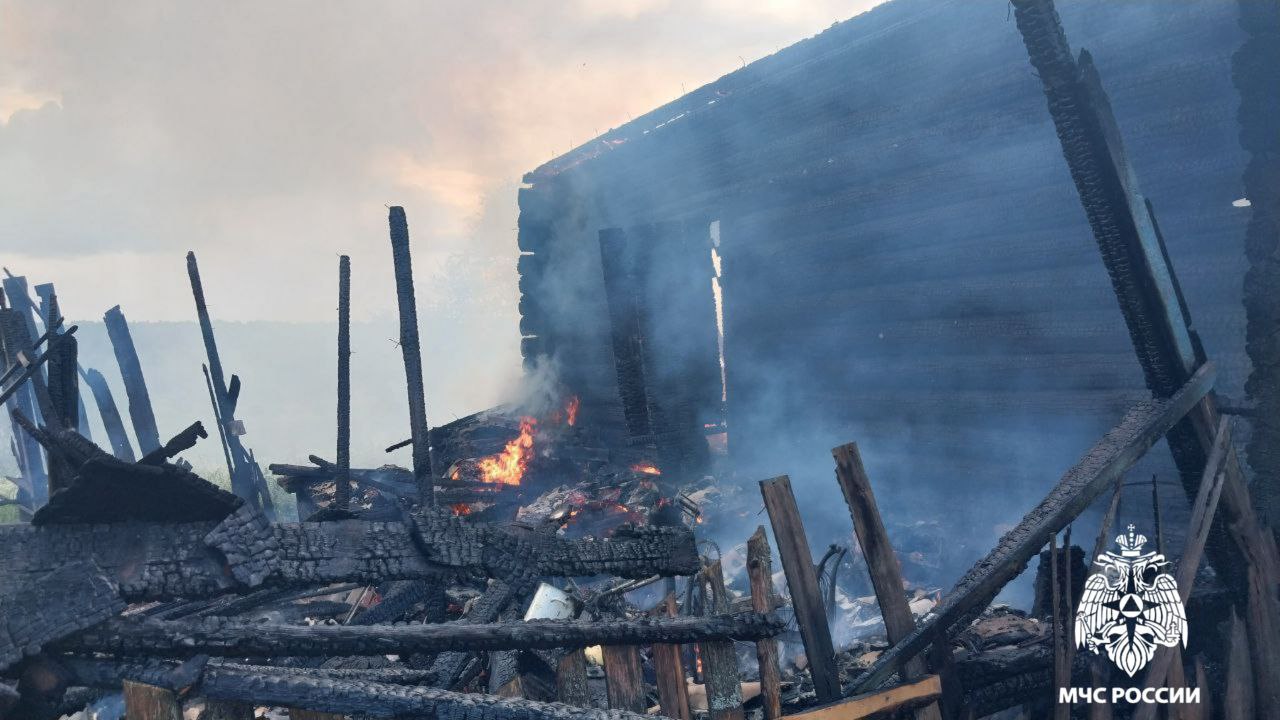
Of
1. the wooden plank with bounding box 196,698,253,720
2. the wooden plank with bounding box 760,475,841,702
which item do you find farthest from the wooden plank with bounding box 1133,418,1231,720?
the wooden plank with bounding box 196,698,253,720

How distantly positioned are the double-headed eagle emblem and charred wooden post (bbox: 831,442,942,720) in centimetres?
112

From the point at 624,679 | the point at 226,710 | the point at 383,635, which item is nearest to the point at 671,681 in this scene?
the point at 624,679

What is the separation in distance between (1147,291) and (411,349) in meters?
6.12

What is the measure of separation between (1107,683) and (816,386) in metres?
6.12

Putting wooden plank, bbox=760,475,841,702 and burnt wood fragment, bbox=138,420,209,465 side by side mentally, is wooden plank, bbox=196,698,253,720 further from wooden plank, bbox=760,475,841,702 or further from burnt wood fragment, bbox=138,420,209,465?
wooden plank, bbox=760,475,841,702

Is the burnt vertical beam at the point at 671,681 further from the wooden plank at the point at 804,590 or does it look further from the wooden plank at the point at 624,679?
the wooden plank at the point at 804,590

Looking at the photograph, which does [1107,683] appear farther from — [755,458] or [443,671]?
[755,458]

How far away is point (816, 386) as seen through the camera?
9.62m

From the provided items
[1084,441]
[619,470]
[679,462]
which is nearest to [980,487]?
[1084,441]

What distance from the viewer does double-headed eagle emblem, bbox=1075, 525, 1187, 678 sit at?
3660 millimetres

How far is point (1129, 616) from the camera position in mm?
3723

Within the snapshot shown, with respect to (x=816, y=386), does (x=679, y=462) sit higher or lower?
lower

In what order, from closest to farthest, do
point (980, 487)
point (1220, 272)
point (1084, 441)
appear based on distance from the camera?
point (1220, 272)
point (1084, 441)
point (980, 487)

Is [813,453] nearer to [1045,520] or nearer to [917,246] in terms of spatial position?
[917,246]
